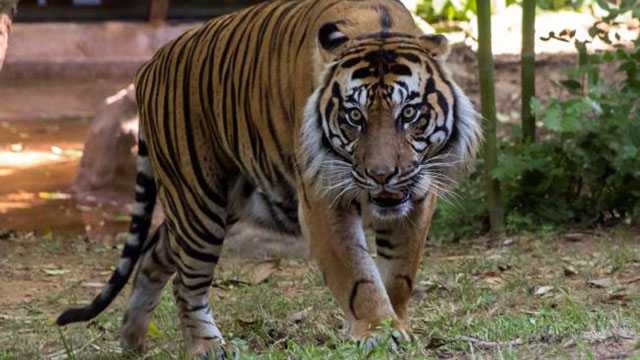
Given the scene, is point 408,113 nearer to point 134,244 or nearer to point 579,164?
point 134,244

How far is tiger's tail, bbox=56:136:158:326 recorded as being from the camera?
567 centimetres

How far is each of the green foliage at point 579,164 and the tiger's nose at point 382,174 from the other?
2.67 metres

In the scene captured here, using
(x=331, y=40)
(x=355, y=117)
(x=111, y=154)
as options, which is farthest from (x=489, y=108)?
(x=111, y=154)

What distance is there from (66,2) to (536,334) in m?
12.4

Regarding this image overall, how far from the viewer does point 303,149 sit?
477 centimetres

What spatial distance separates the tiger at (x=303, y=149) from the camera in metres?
4.64

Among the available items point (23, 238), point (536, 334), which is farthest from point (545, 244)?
point (23, 238)

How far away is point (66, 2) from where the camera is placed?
52.4 ft

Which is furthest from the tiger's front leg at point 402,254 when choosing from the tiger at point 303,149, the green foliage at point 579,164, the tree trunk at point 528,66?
the tree trunk at point 528,66

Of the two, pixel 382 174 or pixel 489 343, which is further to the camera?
pixel 382 174

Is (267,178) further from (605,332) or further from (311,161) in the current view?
(605,332)

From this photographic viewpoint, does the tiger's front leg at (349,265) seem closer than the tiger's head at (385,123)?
No

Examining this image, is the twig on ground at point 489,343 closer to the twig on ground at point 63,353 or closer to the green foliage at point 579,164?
the twig on ground at point 63,353

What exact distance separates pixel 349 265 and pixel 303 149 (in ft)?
1.40
